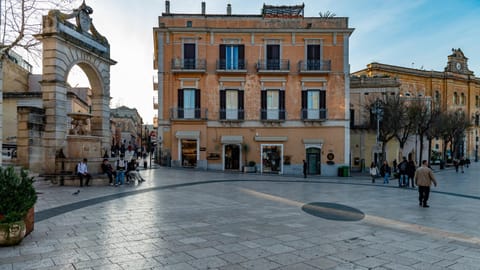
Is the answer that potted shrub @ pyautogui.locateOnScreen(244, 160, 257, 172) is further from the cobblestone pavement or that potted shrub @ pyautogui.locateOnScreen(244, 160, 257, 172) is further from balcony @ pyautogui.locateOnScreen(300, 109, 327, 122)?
the cobblestone pavement

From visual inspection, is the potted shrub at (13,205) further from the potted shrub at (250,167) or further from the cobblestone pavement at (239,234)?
the potted shrub at (250,167)

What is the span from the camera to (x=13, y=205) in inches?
237

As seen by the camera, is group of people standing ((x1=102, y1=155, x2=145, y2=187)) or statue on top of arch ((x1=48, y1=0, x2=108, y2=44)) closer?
group of people standing ((x1=102, y1=155, x2=145, y2=187))

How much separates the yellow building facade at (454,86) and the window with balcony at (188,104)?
32538mm

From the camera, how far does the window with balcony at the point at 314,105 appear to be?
28438mm

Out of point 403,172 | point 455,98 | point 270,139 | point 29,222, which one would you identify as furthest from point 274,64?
point 455,98

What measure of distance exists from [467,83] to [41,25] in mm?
71258

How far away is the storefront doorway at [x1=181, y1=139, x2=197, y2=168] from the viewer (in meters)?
27.9

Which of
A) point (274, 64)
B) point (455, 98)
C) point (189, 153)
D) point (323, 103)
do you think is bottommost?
point (189, 153)

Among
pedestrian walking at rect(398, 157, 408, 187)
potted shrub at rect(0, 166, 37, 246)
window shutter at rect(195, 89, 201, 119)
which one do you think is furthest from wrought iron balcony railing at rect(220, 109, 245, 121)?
potted shrub at rect(0, 166, 37, 246)

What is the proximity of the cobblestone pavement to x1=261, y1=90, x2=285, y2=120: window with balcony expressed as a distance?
16.1m

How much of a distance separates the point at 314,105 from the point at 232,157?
8.97 metres

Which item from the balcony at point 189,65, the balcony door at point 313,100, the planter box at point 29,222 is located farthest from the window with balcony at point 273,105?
the planter box at point 29,222

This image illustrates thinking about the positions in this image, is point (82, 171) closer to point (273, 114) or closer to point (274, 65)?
point (273, 114)
